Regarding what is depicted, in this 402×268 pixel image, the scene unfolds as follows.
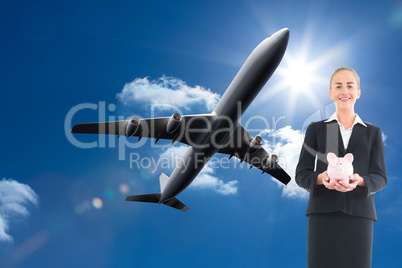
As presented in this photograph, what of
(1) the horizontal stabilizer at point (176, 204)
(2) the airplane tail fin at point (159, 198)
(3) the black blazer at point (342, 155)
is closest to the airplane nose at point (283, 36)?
(3) the black blazer at point (342, 155)

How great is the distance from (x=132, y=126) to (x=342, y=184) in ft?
64.2

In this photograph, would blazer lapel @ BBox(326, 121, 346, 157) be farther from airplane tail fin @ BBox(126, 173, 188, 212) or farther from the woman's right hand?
airplane tail fin @ BBox(126, 173, 188, 212)

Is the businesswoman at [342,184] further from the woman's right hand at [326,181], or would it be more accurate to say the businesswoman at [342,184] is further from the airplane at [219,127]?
the airplane at [219,127]

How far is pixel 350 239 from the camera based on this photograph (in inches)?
223

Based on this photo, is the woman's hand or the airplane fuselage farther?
the airplane fuselage

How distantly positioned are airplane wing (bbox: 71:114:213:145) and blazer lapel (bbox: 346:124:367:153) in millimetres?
17014

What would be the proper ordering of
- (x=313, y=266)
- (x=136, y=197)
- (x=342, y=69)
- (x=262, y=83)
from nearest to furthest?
1. (x=313, y=266)
2. (x=342, y=69)
3. (x=262, y=83)
4. (x=136, y=197)

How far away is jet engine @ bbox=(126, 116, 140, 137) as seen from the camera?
23.2 metres

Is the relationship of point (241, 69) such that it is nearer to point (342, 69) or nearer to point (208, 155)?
point (208, 155)

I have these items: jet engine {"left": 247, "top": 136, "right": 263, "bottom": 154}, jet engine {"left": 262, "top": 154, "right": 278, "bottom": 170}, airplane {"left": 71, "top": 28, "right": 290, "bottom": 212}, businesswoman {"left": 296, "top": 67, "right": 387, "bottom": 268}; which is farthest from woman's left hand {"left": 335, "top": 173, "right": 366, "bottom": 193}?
jet engine {"left": 262, "top": 154, "right": 278, "bottom": 170}

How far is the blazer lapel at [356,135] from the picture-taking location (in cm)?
594

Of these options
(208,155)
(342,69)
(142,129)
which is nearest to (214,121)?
(208,155)

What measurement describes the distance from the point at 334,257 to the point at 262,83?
54.9ft

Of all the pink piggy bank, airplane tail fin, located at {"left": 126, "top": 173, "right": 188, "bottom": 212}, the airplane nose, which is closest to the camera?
the pink piggy bank
